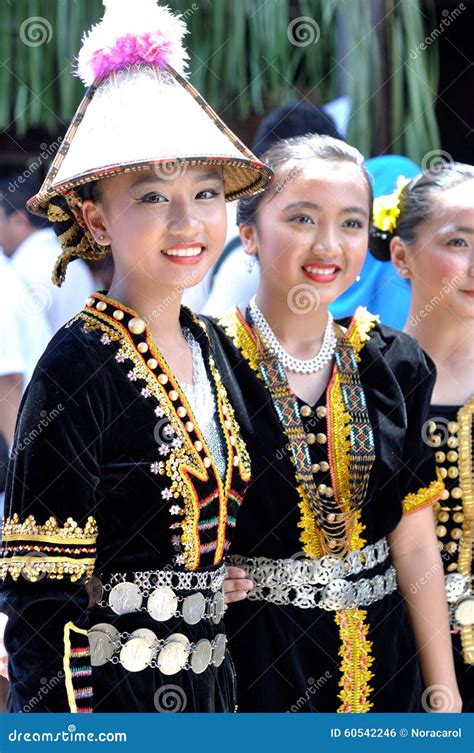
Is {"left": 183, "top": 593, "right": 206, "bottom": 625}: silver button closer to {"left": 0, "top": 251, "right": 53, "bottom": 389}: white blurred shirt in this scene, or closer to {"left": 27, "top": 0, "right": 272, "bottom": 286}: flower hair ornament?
{"left": 27, "top": 0, "right": 272, "bottom": 286}: flower hair ornament

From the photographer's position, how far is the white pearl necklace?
2.35m

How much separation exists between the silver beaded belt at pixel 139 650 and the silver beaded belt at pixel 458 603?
860 mm

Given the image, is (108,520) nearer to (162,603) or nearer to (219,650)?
(162,603)

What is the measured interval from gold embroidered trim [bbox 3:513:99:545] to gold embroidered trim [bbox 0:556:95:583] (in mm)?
31

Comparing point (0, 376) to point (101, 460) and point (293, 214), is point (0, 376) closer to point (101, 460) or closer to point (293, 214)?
point (293, 214)

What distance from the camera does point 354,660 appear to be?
2.23 meters

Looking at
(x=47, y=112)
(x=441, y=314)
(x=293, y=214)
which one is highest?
(x=47, y=112)

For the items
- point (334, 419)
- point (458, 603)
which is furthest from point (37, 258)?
point (458, 603)

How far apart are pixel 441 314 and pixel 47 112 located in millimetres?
2969

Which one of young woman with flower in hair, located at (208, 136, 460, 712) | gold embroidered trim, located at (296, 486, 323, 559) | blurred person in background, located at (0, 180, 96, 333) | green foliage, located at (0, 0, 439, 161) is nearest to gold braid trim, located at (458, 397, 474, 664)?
young woman with flower in hair, located at (208, 136, 460, 712)

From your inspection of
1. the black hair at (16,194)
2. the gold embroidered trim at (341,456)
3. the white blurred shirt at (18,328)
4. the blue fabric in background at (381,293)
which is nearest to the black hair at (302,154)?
the gold embroidered trim at (341,456)

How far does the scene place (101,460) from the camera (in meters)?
1.81

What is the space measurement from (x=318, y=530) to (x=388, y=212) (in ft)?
3.22
